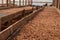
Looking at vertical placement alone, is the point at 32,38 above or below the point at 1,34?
below

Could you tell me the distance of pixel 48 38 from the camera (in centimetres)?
377

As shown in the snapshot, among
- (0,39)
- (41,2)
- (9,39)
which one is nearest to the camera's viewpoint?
(0,39)

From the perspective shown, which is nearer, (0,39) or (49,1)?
(0,39)

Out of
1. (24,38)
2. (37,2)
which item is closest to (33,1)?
(37,2)

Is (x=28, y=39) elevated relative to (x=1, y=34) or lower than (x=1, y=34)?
lower

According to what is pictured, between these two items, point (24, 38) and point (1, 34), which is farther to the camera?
point (24, 38)

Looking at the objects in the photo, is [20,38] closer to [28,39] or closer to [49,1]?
[28,39]

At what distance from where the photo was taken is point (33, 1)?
2862 cm

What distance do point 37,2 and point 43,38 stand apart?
82.4ft

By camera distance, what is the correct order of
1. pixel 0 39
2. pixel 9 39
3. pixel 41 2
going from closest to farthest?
pixel 0 39
pixel 9 39
pixel 41 2

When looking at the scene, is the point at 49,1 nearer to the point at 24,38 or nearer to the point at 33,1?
the point at 33,1

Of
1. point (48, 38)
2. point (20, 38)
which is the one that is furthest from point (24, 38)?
point (48, 38)

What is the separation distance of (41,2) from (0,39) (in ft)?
84.9

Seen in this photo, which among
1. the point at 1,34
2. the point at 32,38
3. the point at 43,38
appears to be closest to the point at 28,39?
the point at 32,38
